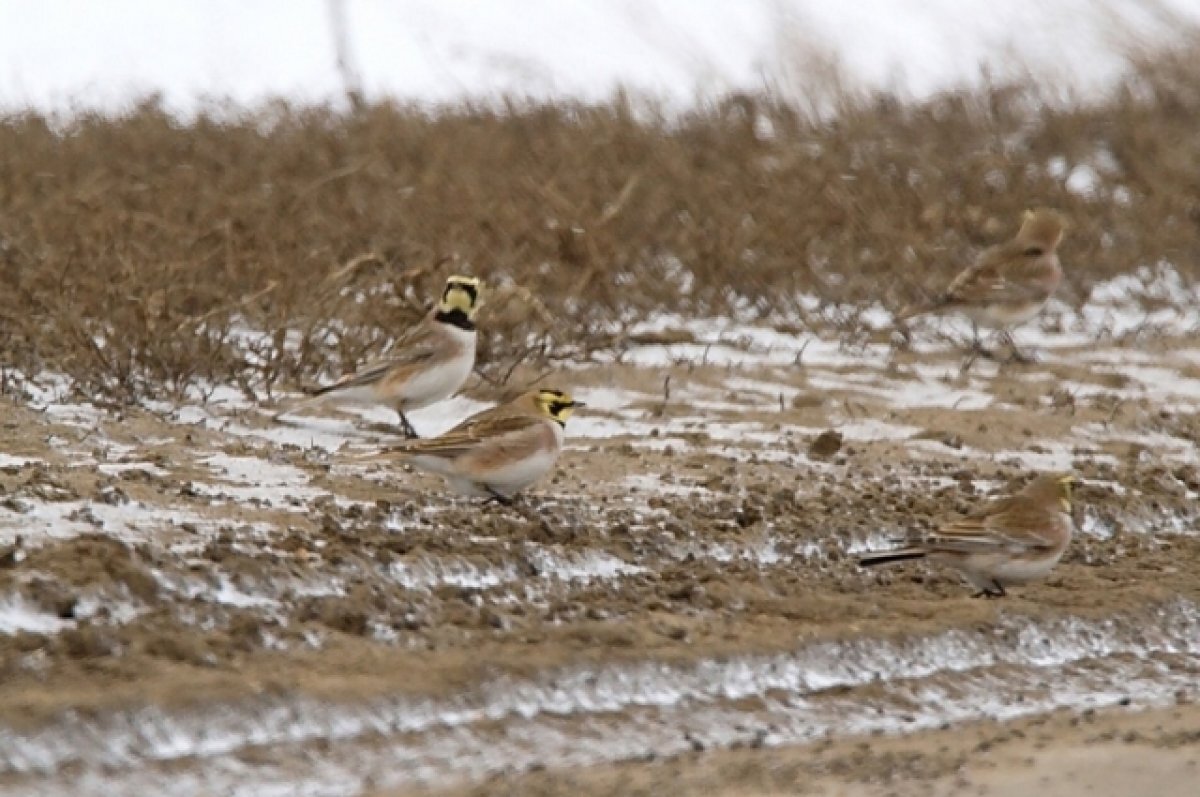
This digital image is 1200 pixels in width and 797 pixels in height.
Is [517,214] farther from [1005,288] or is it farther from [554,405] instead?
[554,405]

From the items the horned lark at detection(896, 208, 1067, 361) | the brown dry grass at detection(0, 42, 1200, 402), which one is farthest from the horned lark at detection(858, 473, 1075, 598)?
the horned lark at detection(896, 208, 1067, 361)

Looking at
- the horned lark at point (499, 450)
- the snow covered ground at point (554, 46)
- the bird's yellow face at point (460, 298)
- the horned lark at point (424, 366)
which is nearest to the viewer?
the horned lark at point (499, 450)

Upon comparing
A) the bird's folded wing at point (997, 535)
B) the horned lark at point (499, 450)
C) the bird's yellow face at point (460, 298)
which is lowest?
the bird's folded wing at point (997, 535)

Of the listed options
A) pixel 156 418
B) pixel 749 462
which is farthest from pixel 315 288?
pixel 749 462

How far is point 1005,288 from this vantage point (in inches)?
482

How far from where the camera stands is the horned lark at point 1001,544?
769cm

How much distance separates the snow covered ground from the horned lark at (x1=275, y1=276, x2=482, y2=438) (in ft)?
25.8

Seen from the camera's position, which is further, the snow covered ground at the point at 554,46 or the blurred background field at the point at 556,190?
the snow covered ground at the point at 554,46

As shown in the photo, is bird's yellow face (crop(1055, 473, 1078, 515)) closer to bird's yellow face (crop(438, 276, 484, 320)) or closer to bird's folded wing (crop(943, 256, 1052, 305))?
bird's yellow face (crop(438, 276, 484, 320))

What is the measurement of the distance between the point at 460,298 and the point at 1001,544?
9.65 ft

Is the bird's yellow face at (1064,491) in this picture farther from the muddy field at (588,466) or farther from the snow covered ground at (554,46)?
the snow covered ground at (554,46)

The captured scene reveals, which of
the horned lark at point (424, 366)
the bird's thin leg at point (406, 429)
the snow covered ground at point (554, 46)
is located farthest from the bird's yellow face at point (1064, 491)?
the snow covered ground at point (554, 46)

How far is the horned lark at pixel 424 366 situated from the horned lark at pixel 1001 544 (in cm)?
249

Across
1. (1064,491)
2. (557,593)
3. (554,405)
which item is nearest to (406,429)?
(554,405)
